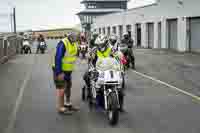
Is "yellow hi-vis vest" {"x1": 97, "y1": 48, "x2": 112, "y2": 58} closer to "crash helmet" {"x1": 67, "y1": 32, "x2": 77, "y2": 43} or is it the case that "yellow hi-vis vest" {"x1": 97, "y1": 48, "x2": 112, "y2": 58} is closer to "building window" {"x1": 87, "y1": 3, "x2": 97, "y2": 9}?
"crash helmet" {"x1": 67, "y1": 32, "x2": 77, "y2": 43}

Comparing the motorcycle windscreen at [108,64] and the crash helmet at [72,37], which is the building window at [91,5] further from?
the motorcycle windscreen at [108,64]

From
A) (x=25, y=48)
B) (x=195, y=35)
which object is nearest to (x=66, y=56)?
(x=195, y=35)

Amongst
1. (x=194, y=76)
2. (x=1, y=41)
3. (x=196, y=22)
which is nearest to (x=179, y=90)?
(x=194, y=76)

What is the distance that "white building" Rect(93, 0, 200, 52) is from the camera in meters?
35.6

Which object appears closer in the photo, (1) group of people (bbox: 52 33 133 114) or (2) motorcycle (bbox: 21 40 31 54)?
(1) group of people (bbox: 52 33 133 114)

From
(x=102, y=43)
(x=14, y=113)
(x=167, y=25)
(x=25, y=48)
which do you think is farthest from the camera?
(x=167, y=25)

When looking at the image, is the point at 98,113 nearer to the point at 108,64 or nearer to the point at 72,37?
the point at 108,64

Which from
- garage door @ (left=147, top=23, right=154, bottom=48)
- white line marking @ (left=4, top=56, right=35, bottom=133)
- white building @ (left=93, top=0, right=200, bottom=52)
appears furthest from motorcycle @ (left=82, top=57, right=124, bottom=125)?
garage door @ (left=147, top=23, right=154, bottom=48)

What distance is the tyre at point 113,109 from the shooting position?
801cm

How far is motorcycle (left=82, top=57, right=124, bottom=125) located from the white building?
18.7 meters

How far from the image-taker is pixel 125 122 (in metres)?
8.34

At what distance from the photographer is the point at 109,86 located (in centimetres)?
842

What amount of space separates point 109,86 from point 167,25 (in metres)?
33.8

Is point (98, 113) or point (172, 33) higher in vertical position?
point (172, 33)
